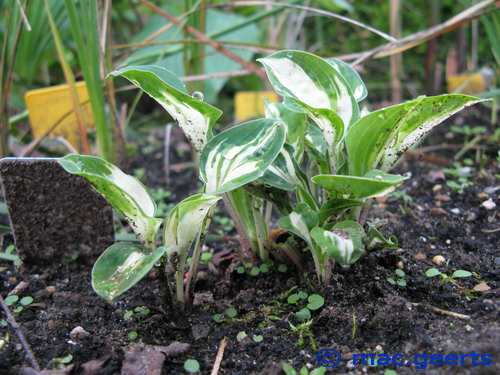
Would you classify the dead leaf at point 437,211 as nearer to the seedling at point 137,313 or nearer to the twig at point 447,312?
the twig at point 447,312

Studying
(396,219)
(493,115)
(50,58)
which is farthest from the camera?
(50,58)

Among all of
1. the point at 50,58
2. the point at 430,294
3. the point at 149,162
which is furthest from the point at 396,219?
the point at 50,58

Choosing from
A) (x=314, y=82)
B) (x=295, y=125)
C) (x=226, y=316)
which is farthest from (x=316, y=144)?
(x=226, y=316)

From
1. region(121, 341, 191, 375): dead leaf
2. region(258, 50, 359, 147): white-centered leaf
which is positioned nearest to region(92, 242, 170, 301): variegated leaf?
Result: region(121, 341, 191, 375): dead leaf

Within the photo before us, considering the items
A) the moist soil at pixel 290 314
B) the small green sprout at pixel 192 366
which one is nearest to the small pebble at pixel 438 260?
the moist soil at pixel 290 314

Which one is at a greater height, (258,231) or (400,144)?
(400,144)

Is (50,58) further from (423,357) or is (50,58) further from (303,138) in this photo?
(423,357)
